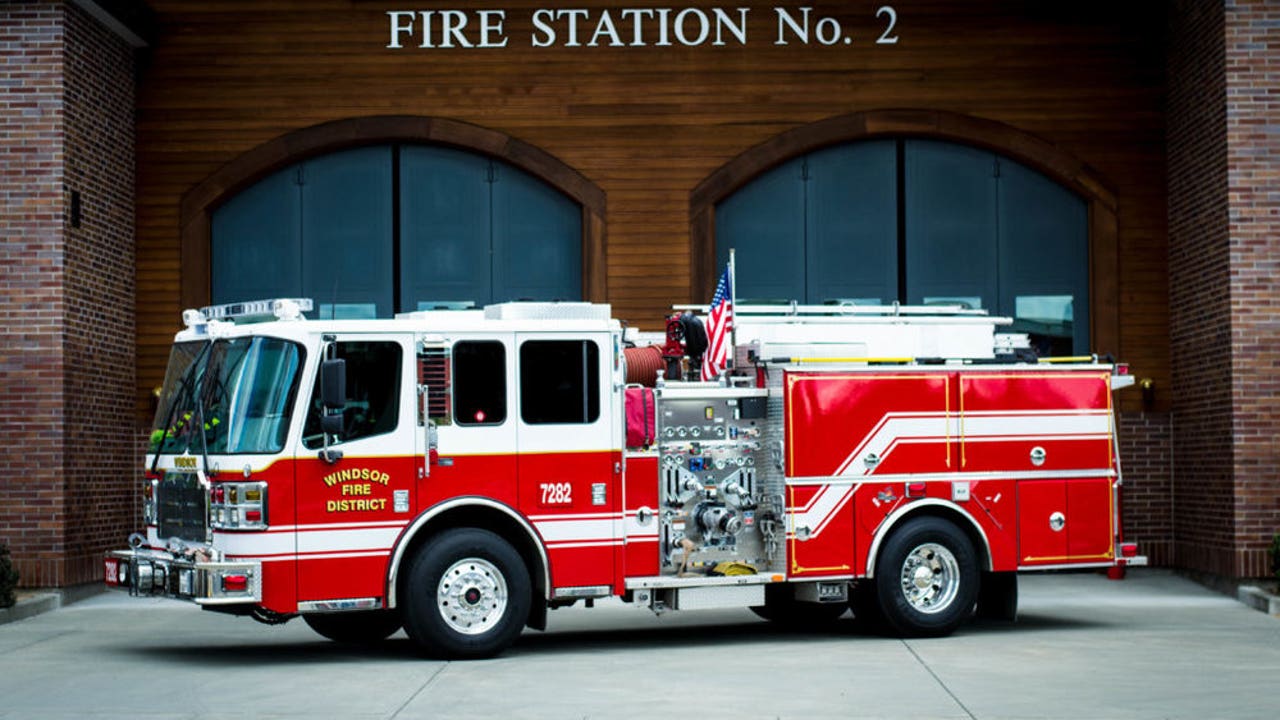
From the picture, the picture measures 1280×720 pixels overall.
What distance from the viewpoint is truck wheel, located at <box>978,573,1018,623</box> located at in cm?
1561

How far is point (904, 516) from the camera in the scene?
589 inches

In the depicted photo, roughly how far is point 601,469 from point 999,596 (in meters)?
4.07

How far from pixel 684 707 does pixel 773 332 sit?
4991mm

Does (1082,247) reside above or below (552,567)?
above

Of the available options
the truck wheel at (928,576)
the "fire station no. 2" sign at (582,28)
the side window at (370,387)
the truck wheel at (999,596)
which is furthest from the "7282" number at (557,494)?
the "fire station no. 2" sign at (582,28)

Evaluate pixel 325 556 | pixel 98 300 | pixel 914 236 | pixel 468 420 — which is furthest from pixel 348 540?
pixel 914 236

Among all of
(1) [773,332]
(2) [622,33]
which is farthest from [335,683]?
(2) [622,33]

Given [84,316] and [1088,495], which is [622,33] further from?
[1088,495]

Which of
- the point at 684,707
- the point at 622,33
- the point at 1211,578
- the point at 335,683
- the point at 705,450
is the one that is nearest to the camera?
the point at 684,707

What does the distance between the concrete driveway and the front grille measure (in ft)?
3.20

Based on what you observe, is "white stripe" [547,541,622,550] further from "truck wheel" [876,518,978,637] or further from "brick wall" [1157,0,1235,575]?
"brick wall" [1157,0,1235,575]

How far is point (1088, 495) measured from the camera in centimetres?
1548

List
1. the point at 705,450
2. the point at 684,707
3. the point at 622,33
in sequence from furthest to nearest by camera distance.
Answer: the point at 622,33 → the point at 705,450 → the point at 684,707

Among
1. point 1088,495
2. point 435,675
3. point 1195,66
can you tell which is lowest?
point 435,675
